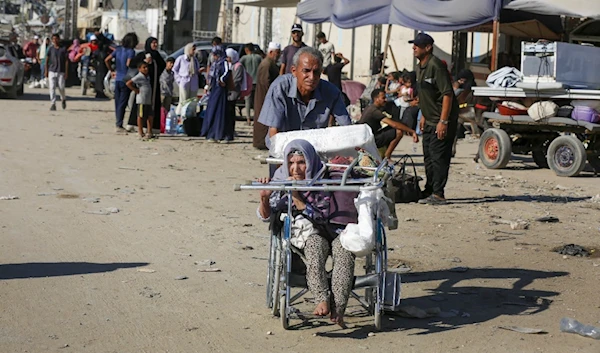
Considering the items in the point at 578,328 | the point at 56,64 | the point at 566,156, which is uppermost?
the point at 56,64

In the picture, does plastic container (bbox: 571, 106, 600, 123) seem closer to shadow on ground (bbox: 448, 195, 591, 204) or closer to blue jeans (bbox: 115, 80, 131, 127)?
shadow on ground (bbox: 448, 195, 591, 204)

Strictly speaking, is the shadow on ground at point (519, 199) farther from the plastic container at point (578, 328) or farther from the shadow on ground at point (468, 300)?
the plastic container at point (578, 328)

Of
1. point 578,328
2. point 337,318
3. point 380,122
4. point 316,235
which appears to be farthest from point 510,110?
point 337,318

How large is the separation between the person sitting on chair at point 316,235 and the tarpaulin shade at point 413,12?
39.1ft

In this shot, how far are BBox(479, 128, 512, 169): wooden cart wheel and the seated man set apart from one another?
6.48 ft

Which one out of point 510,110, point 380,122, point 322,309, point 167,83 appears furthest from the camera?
point 167,83

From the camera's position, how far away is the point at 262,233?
9008 millimetres

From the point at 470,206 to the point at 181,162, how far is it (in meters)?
4.94

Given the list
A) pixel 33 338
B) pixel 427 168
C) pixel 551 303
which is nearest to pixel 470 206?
pixel 427 168

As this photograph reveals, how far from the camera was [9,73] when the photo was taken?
90.8 feet

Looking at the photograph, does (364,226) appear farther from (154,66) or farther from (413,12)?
(413,12)

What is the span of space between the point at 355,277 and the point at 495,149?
971 centimetres

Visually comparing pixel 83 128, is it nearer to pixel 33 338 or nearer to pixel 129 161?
pixel 129 161

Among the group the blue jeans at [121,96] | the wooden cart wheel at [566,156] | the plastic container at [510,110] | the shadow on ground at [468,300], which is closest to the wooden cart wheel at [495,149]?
the plastic container at [510,110]
